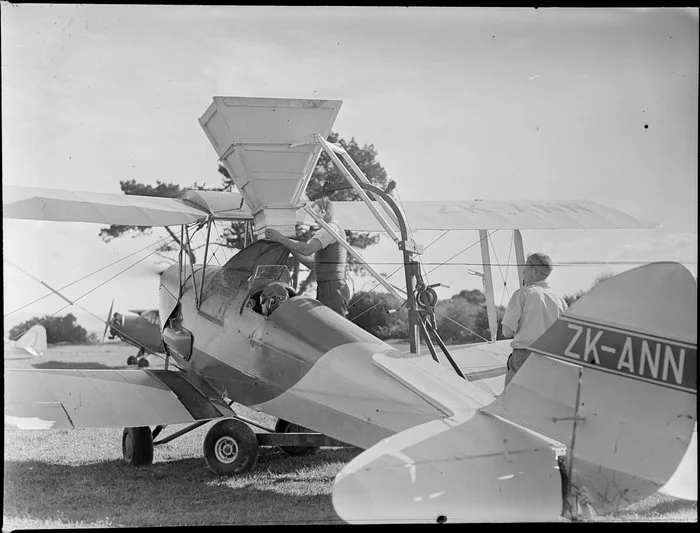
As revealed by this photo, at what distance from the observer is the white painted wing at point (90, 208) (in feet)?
14.2

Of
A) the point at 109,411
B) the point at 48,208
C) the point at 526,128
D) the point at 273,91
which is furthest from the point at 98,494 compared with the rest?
the point at 526,128

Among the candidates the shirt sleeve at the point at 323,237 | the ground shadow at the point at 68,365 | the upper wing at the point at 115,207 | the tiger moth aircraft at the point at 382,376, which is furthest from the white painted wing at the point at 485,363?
the ground shadow at the point at 68,365

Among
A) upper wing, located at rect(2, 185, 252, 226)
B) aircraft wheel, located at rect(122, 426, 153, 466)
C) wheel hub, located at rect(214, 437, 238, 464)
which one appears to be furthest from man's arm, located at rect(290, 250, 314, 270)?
aircraft wheel, located at rect(122, 426, 153, 466)

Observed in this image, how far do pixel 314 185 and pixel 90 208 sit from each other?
293cm

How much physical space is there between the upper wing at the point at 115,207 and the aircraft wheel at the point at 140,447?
4.83 feet

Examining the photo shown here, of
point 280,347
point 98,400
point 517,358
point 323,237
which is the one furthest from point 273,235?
point 517,358

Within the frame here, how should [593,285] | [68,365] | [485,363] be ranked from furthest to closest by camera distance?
[68,365], [485,363], [593,285]

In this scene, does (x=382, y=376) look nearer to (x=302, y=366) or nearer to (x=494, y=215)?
(x=302, y=366)

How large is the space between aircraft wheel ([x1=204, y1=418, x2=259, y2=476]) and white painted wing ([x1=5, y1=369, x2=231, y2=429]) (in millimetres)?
280

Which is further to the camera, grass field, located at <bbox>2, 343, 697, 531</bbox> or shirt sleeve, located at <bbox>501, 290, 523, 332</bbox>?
shirt sleeve, located at <bbox>501, 290, 523, 332</bbox>

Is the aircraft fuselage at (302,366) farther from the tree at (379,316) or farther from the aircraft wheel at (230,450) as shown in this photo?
the tree at (379,316)

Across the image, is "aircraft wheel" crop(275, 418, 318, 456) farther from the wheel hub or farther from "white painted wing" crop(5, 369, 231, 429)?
the wheel hub

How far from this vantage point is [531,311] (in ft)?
14.4

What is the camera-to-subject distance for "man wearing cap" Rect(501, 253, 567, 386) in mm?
4383
